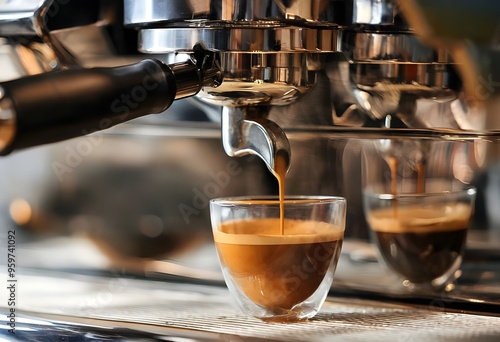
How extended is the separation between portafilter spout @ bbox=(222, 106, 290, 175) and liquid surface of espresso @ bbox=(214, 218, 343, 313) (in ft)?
0.15

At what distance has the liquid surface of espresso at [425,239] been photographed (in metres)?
0.65

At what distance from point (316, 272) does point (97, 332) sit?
15cm

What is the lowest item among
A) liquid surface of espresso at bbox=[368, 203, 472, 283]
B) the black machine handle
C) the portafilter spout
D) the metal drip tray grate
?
the metal drip tray grate

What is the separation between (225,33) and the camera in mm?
524

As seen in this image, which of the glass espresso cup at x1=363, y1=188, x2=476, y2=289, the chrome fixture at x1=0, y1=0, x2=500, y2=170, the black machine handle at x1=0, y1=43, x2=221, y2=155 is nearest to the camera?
the black machine handle at x1=0, y1=43, x2=221, y2=155

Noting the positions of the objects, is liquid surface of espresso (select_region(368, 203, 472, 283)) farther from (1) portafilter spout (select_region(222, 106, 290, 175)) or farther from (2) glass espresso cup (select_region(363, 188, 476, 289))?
(1) portafilter spout (select_region(222, 106, 290, 175))

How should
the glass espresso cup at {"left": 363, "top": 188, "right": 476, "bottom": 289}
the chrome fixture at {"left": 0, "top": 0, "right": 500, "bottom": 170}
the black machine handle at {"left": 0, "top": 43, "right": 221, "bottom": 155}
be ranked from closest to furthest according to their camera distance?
the black machine handle at {"left": 0, "top": 43, "right": 221, "bottom": 155}
the chrome fixture at {"left": 0, "top": 0, "right": 500, "bottom": 170}
the glass espresso cup at {"left": 363, "top": 188, "right": 476, "bottom": 289}

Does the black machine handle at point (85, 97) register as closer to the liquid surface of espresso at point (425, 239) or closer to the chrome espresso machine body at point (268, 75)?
the chrome espresso machine body at point (268, 75)

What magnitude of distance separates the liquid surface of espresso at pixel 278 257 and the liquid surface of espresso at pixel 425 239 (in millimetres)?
95

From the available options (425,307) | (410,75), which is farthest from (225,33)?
(425,307)

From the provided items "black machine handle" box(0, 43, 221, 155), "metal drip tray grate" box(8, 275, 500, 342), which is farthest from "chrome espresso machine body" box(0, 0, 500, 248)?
"metal drip tray grate" box(8, 275, 500, 342)

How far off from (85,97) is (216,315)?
0.22m

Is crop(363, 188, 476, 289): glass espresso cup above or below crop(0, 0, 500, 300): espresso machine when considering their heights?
below

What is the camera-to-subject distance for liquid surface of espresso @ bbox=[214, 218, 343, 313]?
563 millimetres
